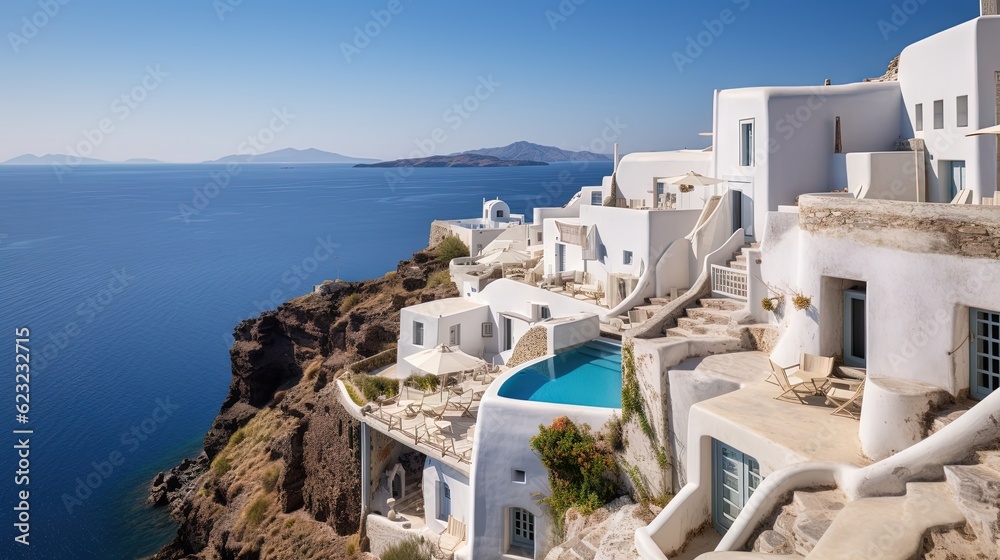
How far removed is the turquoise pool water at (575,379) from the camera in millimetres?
17844

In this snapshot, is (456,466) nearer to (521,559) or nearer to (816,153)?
(521,559)

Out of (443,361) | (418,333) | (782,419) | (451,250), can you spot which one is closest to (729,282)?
(782,419)

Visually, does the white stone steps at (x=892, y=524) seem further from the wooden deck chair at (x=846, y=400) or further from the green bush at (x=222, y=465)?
the green bush at (x=222, y=465)

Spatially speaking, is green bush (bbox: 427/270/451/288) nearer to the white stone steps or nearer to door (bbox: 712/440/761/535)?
door (bbox: 712/440/761/535)

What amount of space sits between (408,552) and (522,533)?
5.30m

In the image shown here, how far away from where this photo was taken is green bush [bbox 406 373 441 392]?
23.9 m

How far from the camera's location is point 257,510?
31344mm

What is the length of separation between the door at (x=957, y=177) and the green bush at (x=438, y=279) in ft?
79.7

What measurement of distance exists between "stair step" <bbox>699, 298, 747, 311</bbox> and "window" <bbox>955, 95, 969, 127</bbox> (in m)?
6.91

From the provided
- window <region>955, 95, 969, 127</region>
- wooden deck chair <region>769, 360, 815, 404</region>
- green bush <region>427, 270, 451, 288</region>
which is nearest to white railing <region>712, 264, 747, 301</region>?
window <region>955, 95, 969, 127</region>

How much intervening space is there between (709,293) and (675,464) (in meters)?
7.09
